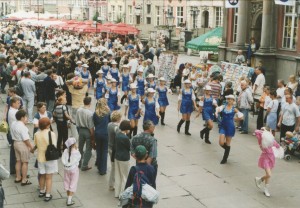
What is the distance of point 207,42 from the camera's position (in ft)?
81.5

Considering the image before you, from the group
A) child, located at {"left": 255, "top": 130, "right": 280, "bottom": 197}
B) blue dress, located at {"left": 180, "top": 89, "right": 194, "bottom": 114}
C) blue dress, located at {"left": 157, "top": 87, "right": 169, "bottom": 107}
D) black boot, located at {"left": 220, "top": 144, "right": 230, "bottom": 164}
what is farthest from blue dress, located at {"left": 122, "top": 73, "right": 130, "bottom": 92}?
child, located at {"left": 255, "top": 130, "right": 280, "bottom": 197}

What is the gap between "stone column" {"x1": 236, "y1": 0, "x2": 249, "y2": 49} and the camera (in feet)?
83.2

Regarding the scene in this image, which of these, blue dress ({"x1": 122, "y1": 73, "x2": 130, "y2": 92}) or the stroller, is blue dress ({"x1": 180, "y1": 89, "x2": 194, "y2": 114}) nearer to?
the stroller

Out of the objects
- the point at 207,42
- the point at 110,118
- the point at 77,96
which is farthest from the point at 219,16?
the point at 110,118

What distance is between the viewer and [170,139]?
14.4 metres

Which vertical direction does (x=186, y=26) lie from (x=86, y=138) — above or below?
above

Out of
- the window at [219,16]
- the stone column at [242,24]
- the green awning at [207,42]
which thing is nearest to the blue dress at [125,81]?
the green awning at [207,42]

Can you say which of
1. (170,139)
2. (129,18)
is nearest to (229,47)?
(170,139)

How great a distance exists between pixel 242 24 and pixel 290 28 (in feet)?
11.4

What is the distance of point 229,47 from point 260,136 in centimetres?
1775

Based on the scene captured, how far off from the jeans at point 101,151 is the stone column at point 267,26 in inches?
558

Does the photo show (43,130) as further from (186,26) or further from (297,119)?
(186,26)

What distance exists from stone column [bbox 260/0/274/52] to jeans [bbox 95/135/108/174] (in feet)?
46.5

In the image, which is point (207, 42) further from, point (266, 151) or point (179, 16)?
point (179, 16)
